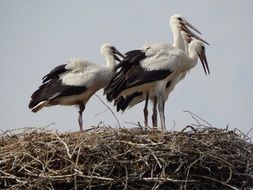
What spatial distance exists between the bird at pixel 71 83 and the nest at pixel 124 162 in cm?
284

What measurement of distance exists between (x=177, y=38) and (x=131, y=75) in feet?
4.21

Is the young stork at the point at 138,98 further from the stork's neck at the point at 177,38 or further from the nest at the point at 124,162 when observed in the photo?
the nest at the point at 124,162

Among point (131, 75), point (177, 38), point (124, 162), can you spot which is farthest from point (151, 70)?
point (124, 162)

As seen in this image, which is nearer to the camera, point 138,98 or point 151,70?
point 151,70

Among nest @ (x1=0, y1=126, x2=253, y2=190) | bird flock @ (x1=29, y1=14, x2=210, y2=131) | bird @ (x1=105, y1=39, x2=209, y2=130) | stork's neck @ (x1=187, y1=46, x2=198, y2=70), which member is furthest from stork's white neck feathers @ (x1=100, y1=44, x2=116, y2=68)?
nest @ (x1=0, y1=126, x2=253, y2=190)

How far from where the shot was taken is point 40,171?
10375mm

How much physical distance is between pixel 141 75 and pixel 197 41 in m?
1.12

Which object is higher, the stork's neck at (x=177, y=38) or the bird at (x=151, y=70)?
the stork's neck at (x=177, y=38)

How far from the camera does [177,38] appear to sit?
14.1m

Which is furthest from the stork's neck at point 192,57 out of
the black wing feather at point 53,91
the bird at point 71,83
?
the black wing feather at point 53,91

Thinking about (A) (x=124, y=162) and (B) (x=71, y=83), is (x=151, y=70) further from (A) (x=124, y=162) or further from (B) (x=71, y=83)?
(A) (x=124, y=162)

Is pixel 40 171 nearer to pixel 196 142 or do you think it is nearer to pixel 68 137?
pixel 68 137

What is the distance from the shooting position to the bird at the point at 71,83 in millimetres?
13766

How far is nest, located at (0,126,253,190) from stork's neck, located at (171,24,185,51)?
3330 millimetres
